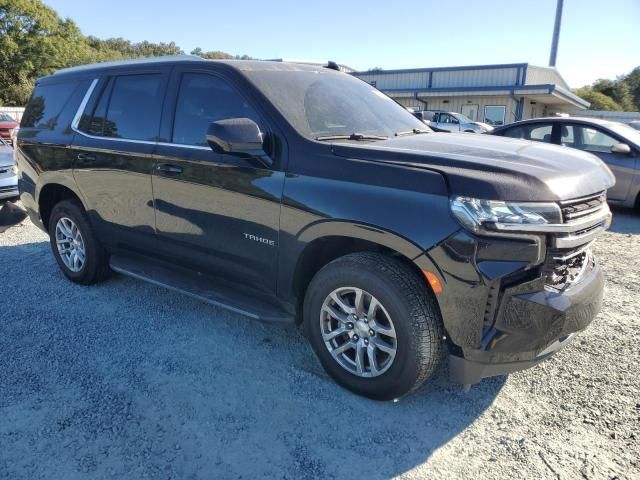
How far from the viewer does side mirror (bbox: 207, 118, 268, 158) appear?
2957 mm

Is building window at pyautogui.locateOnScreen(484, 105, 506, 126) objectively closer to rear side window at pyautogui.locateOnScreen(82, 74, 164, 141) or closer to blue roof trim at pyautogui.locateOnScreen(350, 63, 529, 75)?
blue roof trim at pyautogui.locateOnScreen(350, 63, 529, 75)

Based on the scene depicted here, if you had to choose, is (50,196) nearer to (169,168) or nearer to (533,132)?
(169,168)

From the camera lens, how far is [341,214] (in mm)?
2826

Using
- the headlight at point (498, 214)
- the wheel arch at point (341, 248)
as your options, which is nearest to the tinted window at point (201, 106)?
the wheel arch at point (341, 248)

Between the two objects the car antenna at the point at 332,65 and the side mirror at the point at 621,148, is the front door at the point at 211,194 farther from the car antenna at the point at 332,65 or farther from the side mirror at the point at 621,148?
the side mirror at the point at 621,148

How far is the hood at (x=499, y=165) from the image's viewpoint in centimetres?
245

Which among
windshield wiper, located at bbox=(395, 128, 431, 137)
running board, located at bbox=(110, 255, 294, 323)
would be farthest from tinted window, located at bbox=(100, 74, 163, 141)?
windshield wiper, located at bbox=(395, 128, 431, 137)

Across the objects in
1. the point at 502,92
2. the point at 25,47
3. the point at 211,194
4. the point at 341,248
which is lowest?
the point at 341,248

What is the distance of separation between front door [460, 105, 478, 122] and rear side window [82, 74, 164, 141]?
84.1ft

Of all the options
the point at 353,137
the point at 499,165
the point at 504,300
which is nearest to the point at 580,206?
the point at 499,165

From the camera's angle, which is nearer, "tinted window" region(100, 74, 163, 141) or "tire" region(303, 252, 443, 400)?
"tire" region(303, 252, 443, 400)

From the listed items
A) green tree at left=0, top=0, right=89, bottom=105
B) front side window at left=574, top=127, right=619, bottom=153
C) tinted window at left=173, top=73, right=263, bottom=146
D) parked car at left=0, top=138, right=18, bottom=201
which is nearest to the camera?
tinted window at left=173, top=73, right=263, bottom=146

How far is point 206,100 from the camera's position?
143 inches

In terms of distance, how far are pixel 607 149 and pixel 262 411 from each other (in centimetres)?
779
